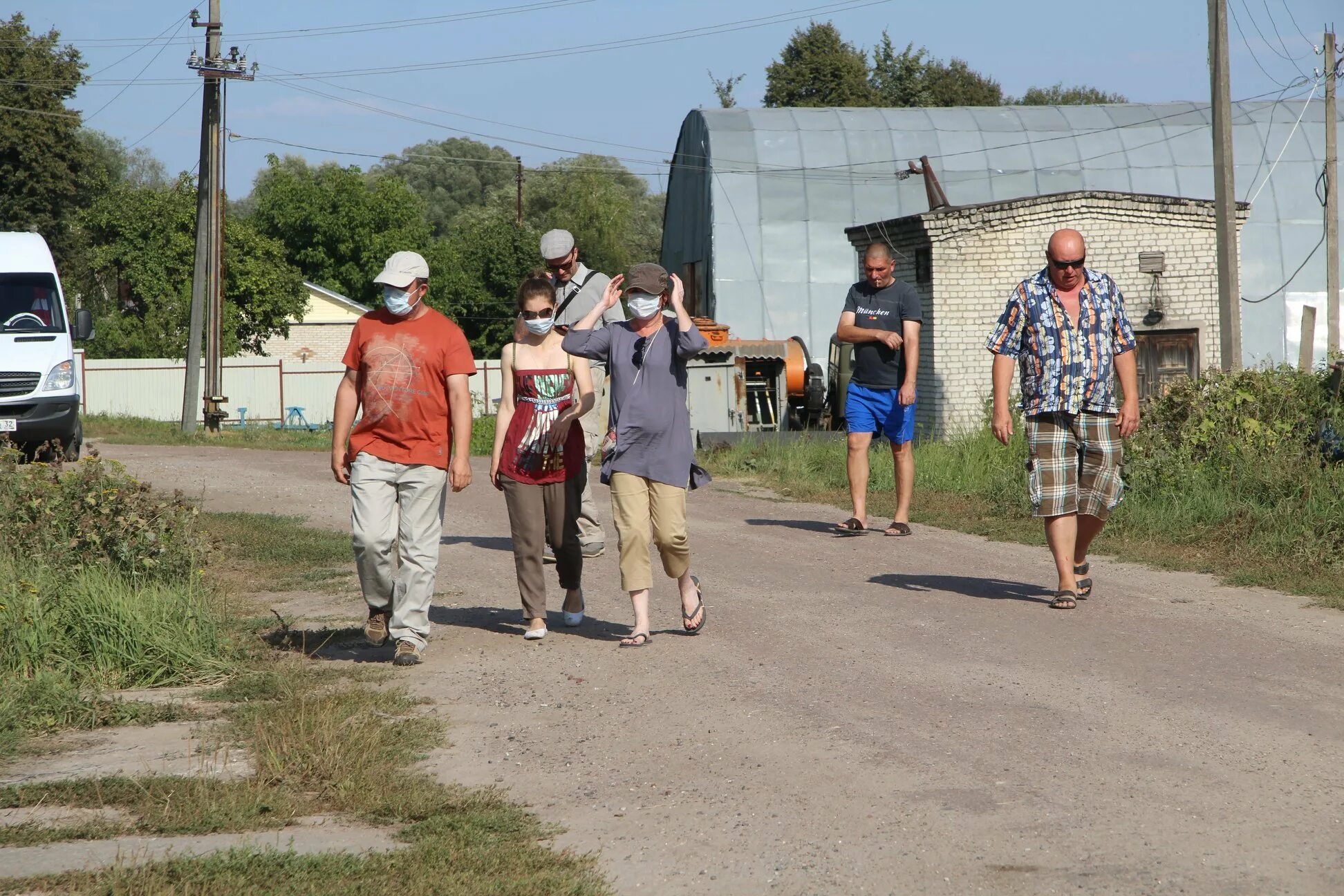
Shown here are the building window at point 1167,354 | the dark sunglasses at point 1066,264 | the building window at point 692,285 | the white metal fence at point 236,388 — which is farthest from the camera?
the white metal fence at point 236,388

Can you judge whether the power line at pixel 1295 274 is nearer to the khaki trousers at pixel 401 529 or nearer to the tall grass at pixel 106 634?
the khaki trousers at pixel 401 529

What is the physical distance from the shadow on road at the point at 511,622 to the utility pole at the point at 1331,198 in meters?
23.6

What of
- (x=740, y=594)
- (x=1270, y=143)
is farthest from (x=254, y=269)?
(x=740, y=594)

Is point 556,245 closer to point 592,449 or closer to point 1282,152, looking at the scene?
point 592,449

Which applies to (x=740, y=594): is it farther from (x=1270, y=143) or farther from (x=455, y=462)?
(x=1270, y=143)

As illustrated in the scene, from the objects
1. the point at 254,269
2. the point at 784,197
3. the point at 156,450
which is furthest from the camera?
the point at 254,269

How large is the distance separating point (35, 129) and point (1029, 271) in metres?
38.3

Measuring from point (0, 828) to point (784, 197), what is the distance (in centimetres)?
2913

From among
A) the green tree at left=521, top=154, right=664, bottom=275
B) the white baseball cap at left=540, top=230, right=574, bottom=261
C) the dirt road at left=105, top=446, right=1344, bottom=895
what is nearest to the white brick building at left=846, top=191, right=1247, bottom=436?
the dirt road at left=105, top=446, right=1344, bottom=895

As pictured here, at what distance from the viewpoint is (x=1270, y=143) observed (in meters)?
32.0

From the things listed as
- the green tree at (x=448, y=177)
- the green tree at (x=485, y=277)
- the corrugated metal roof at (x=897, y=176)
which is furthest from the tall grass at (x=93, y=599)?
the green tree at (x=448, y=177)

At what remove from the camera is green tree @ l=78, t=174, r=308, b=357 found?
145ft

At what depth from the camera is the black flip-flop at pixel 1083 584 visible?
7.82 metres

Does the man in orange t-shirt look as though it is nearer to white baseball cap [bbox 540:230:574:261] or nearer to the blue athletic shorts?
white baseball cap [bbox 540:230:574:261]
